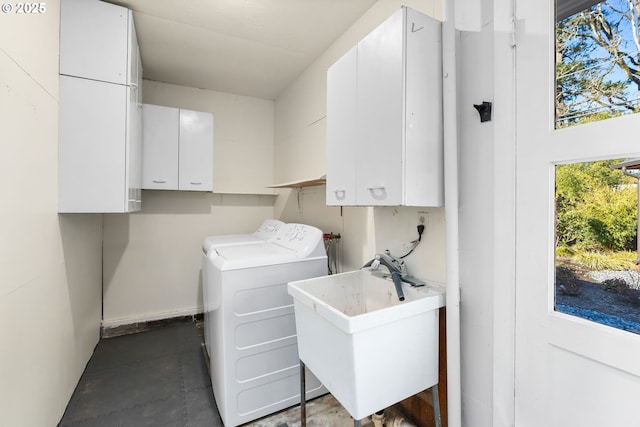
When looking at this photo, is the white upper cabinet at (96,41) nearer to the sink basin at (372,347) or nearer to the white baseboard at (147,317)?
the sink basin at (372,347)

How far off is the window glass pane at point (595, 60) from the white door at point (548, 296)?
0.04m

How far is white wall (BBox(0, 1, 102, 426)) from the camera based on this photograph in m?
1.16

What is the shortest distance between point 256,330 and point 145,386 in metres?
1.11

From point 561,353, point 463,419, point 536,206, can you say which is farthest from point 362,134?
point 463,419

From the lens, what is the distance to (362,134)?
Result: 55.2 inches

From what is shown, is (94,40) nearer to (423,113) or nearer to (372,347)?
(423,113)

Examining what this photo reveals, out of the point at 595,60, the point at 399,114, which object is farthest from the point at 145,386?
the point at 595,60

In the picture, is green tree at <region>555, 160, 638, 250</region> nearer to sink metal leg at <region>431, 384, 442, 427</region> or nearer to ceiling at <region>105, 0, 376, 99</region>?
sink metal leg at <region>431, 384, 442, 427</region>

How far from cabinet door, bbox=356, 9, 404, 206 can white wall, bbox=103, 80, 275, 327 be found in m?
2.38

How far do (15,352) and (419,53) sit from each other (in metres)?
2.23

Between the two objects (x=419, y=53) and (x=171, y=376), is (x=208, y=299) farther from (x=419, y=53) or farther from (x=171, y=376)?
(x=419, y=53)

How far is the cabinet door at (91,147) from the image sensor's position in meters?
1.69

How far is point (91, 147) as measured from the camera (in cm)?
175

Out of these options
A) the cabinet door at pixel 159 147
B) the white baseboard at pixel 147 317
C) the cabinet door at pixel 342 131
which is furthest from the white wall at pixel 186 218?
the cabinet door at pixel 342 131
